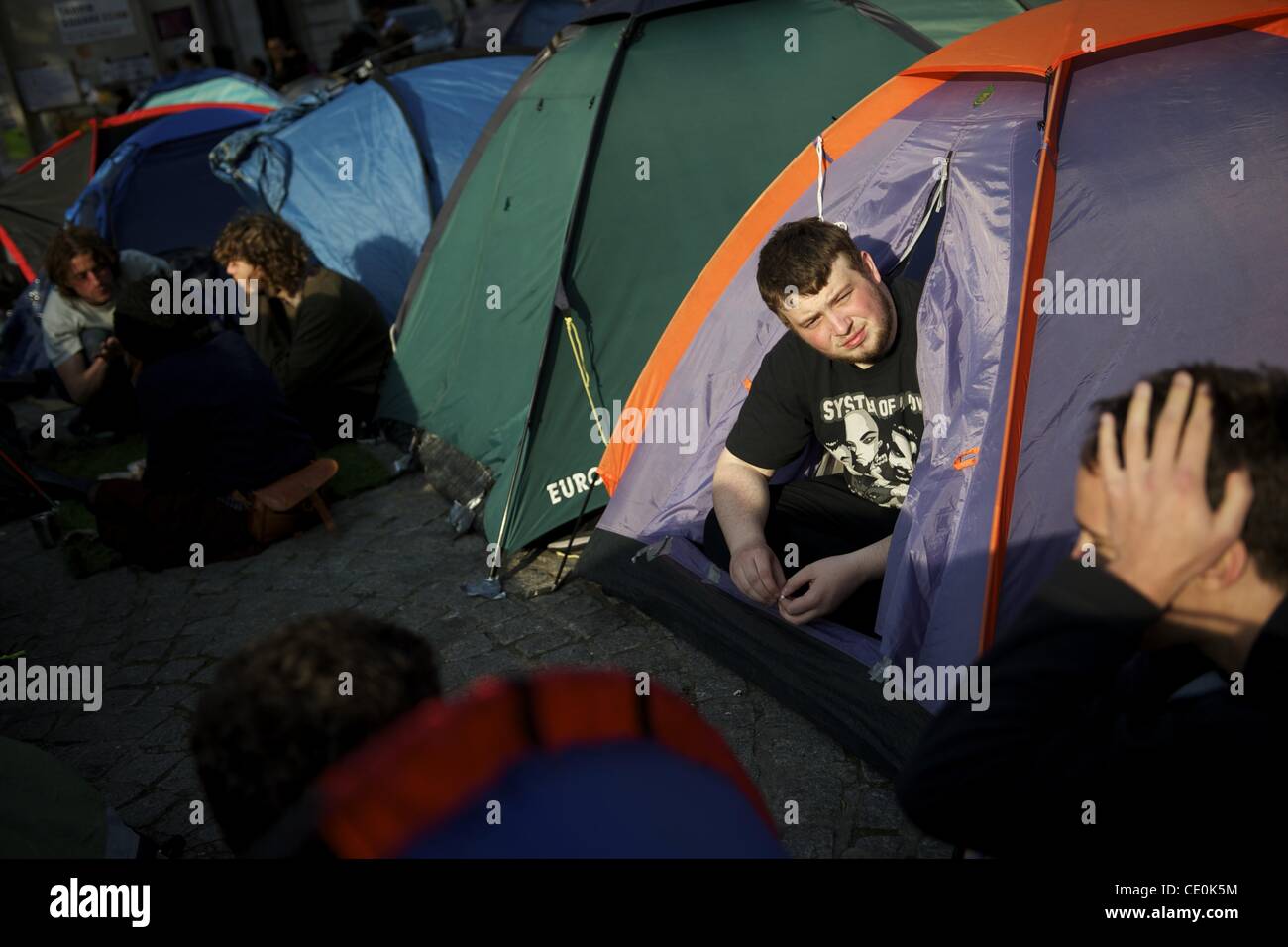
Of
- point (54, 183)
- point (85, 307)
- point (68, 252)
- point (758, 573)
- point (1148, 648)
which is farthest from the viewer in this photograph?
point (54, 183)

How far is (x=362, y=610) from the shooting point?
4078 mm

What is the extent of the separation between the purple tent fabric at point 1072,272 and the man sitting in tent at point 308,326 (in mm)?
3453

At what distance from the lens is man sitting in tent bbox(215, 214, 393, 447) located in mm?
5359

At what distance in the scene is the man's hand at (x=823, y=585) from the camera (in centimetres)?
293

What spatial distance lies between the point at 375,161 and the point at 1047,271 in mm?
4799

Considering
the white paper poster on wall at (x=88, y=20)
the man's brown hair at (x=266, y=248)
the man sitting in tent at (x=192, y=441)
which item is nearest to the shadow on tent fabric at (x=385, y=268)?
the man's brown hair at (x=266, y=248)

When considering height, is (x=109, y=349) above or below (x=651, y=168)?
below

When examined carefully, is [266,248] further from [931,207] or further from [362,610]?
[931,207]

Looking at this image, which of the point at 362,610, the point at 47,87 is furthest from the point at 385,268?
the point at 47,87

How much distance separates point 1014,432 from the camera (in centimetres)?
252

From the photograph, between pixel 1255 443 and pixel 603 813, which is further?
pixel 1255 443

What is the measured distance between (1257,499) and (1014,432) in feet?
3.96

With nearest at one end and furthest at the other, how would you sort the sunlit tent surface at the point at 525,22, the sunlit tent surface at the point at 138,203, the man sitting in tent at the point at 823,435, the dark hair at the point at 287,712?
1. the dark hair at the point at 287,712
2. the man sitting in tent at the point at 823,435
3. the sunlit tent surface at the point at 138,203
4. the sunlit tent surface at the point at 525,22

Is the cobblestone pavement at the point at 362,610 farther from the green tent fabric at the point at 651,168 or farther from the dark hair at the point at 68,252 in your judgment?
the dark hair at the point at 68,252
